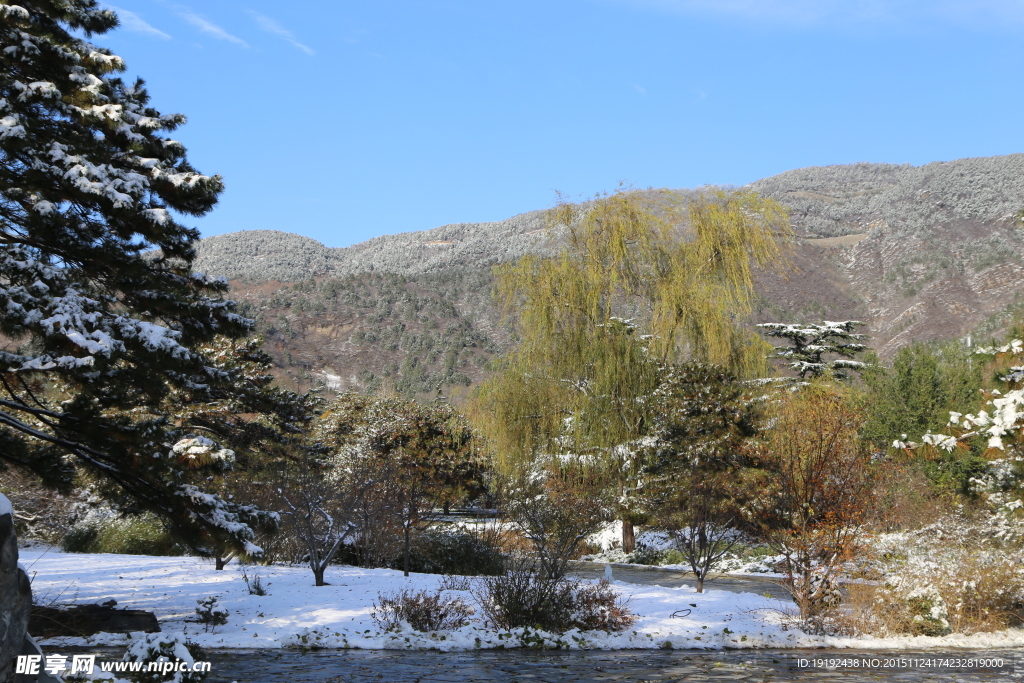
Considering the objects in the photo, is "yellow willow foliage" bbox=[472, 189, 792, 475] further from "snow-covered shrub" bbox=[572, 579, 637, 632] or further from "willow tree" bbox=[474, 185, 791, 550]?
"snow-covered shrub" bbox=[572, 579, 637, 632]

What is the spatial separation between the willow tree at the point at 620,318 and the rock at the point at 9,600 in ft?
52.7

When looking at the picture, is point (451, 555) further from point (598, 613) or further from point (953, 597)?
point (953, 597)

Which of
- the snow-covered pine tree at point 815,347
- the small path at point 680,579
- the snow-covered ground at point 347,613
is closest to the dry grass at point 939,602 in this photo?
the snow-covered ground at point 347,613

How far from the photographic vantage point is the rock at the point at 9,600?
4.60 m

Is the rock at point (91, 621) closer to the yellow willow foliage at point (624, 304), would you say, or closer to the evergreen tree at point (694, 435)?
the evergreen tree at point (694, 435)

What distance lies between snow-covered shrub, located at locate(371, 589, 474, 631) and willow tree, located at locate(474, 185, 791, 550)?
9.40 m

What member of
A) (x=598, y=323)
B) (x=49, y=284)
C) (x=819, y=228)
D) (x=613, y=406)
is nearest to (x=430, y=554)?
(x=613, y=406)

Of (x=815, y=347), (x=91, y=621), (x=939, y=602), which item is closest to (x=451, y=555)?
(x=91, y=621)

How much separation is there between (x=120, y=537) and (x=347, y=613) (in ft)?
32.6

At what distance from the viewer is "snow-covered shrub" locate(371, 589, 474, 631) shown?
10.7 metres

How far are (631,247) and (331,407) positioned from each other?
1353 centimetres

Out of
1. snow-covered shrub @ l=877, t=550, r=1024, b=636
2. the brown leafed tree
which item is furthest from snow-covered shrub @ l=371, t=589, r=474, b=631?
snow-covered shrub @ l=877, t=550, r=1024, b=636

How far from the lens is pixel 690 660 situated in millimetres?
9625

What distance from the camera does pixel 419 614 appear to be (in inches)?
423
